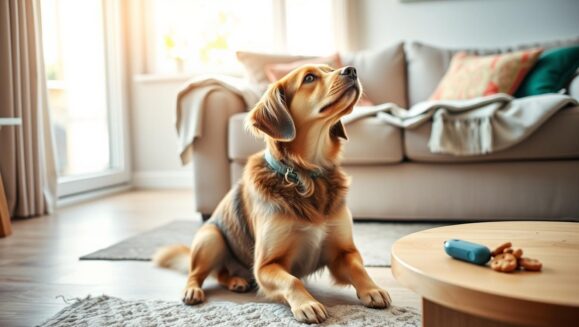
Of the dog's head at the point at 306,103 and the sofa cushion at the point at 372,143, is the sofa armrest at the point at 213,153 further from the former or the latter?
the dog's head at the point at 306,103

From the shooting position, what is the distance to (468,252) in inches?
33.3

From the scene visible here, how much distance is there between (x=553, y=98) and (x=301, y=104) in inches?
58.2

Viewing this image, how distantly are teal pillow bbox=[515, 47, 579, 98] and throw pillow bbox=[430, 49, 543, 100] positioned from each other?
0.15 feet

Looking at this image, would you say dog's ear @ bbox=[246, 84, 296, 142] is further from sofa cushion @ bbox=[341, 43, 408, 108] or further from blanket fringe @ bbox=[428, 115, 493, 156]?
sofa cushion @ bbox=[341, 43, 408, 108]

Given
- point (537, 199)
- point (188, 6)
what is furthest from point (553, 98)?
point (188, 6)

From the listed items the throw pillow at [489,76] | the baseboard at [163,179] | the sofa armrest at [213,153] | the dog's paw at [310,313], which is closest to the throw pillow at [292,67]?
the throw pillow at [489,76]

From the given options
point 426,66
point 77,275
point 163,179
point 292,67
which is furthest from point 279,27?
point 77,275

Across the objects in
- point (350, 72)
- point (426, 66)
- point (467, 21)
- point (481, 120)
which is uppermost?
point (467, 21)

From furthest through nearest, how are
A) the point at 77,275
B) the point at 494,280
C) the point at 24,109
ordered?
the point at 24,109 < the point at 77,275 < the point at 494,280

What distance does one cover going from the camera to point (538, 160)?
2430 mm

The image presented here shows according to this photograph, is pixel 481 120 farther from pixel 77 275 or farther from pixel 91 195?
pixel 91 195

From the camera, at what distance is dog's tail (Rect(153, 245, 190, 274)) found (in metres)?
1.83

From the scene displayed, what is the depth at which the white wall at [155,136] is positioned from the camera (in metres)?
4.51

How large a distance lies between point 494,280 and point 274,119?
2.83 feet
